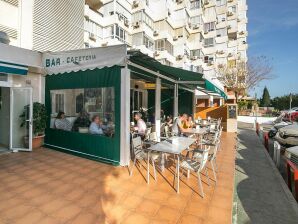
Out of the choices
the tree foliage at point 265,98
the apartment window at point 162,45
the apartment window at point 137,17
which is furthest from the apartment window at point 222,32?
the tree foliage at point 265,98

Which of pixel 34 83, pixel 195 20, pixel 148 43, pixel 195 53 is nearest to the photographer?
pixel 34 83

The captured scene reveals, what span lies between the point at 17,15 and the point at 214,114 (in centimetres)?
1435

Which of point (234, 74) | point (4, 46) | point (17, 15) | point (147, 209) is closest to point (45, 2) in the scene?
point (17, 15)

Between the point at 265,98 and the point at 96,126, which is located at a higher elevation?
the point at 265,98

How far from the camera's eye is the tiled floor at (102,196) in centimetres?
374

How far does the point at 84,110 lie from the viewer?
7.72 m

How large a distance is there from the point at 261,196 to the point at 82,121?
6088 mm

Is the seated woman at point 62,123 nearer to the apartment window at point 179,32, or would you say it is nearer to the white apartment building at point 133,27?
the white apartment building at point 133,27

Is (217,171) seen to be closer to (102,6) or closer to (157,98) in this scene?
(157,98)

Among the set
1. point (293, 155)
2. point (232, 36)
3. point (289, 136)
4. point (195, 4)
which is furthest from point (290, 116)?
point (232, 36)

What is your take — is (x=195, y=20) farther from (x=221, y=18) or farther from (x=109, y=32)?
(x=109, y=32)

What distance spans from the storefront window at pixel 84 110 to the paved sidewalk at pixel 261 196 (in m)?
4.16

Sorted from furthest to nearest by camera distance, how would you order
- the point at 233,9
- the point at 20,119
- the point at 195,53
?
the point at 233,9 → the point at 195,53 → the point at 20,119

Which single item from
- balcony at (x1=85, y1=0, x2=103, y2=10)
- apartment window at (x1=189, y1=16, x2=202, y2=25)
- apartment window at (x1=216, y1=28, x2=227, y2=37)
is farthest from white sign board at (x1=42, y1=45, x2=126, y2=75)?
apartment window at (x1=216, y1=28, x2=227, y2=37)
